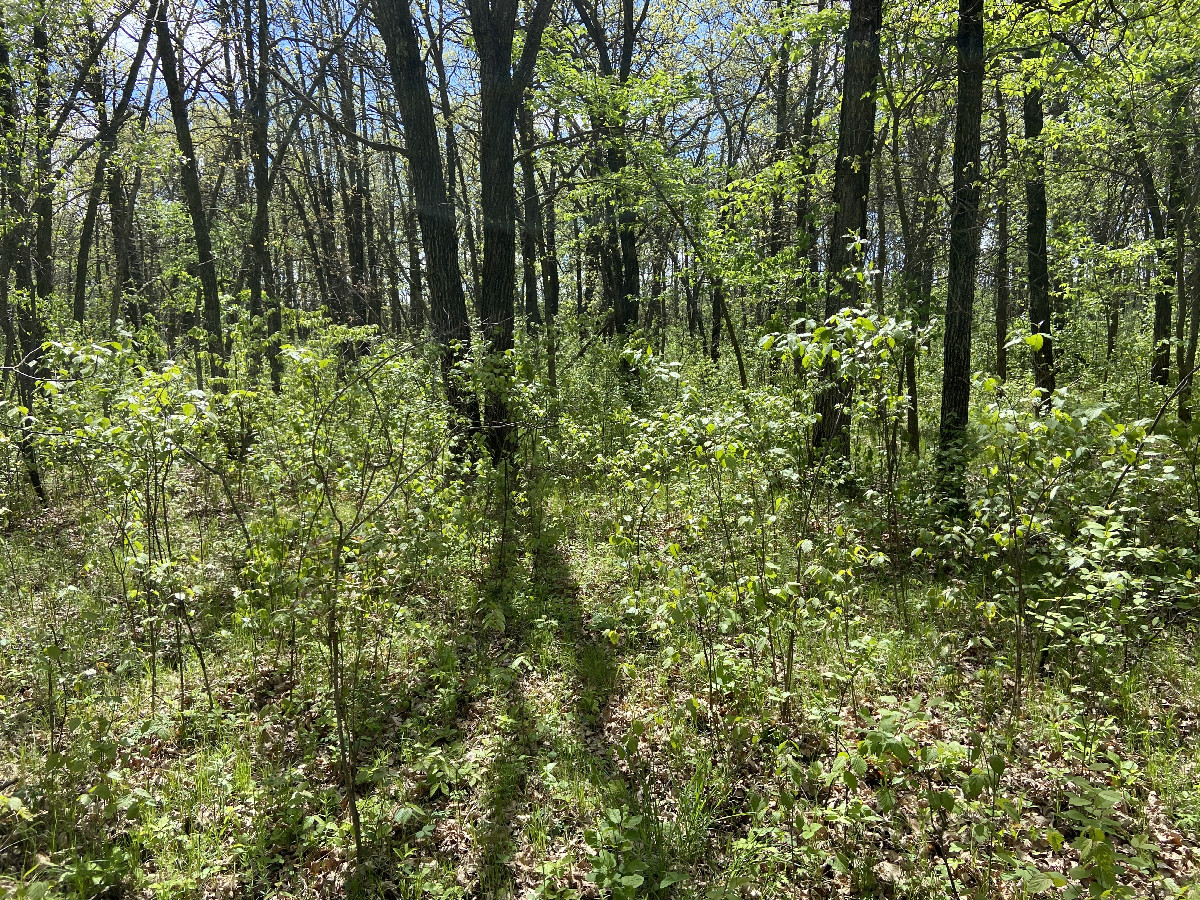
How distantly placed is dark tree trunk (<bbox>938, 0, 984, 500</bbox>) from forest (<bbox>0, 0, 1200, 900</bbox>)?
0.05 meters

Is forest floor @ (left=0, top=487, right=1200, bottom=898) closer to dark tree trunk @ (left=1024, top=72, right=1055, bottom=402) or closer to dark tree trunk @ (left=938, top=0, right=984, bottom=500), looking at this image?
dark tree trunk @ (left=938, top=0, right=984, bottom=500)

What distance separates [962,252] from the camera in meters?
6.25

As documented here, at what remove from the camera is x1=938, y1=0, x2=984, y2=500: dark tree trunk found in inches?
225

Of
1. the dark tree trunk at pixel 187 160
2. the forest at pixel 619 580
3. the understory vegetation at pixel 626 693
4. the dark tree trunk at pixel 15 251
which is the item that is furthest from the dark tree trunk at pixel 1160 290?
the dark tree trunk at pixel 15 251

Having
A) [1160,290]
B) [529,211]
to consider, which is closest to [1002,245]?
[1160,290]

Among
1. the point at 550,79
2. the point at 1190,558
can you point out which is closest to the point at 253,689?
the point at 1190,558

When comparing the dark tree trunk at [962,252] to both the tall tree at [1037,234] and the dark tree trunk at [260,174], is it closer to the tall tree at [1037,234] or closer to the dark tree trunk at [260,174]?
the tall tree at [1037,234]

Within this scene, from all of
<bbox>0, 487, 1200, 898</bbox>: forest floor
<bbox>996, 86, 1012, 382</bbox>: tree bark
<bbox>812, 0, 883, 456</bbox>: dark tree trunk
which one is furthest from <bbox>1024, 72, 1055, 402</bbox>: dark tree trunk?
<bbox>0, 487, 1200, 898</bbox>: forest floor

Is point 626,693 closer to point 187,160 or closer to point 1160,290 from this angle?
point 187,160

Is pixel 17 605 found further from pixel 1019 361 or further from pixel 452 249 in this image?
pixel 1019 361

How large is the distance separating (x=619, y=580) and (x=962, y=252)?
493 cm

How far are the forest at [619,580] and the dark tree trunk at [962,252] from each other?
5 centimetres

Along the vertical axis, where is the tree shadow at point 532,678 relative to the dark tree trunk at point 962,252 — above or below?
below

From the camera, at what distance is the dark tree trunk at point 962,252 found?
571 cm
